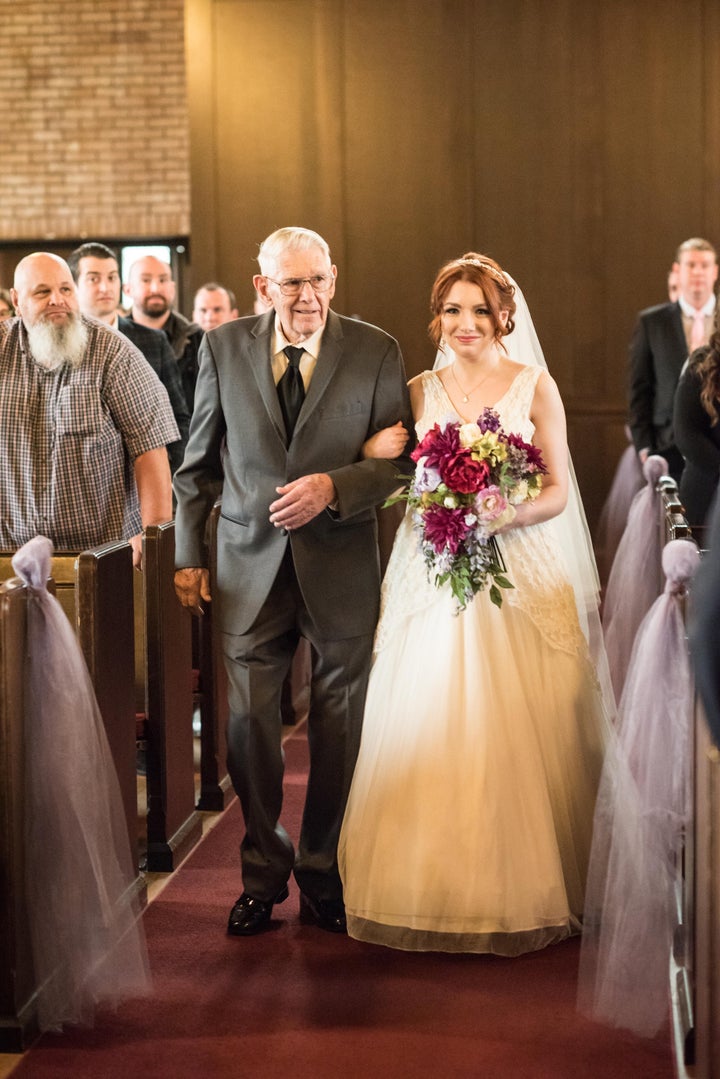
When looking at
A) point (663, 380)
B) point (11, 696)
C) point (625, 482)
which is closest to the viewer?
point (11, 696)

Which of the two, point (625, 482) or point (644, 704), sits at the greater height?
point (625, 482)

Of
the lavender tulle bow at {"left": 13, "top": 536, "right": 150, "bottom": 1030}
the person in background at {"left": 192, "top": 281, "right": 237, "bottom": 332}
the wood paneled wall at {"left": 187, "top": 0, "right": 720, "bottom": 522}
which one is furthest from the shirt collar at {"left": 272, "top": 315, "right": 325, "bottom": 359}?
the wood paneled wall at {"left": 187, "top": 0, "right": 720, "bottom": 522}

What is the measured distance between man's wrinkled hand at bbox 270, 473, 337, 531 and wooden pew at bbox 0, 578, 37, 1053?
2.50 ft

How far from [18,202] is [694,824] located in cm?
1078

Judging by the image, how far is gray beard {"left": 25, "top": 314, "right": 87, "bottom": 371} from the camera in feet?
15.8

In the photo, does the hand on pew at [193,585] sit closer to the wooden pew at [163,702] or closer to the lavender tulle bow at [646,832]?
the wooden pew at [163,702]

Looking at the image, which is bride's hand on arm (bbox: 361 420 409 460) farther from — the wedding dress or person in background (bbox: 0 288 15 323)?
person in background (bbox: 0 288 15 323)

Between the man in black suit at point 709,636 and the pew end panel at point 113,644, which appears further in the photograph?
the pew end panel at point 113,644

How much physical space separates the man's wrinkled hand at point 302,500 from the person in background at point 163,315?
3.92 m

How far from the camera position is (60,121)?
40.3 ft

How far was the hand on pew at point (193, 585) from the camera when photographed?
401cm

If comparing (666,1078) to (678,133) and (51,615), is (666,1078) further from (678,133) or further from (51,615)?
(678,133)

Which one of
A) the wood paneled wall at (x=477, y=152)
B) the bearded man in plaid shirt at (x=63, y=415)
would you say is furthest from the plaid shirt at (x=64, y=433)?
the wood paneled wall at (x=477, y=152)

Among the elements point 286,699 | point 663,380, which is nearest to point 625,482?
point 663,380
